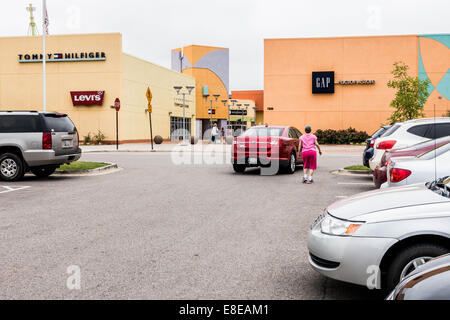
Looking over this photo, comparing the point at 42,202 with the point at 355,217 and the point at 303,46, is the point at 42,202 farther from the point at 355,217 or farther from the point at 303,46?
the point at 303,46

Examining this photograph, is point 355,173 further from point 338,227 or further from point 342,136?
point 342,136

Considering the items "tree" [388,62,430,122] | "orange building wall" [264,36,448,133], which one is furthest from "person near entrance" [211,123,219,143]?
"tree" [388,62,430,122]

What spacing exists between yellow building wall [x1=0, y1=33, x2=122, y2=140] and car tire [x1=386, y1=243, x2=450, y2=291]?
40405mm

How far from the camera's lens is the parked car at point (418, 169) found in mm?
6281

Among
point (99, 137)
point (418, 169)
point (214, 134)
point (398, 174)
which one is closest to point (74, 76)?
point (99, 137)

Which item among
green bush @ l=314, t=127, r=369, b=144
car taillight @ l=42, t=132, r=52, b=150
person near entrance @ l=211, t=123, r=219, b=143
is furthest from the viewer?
person near entrance @ l=211, t=123, r=219, b=143

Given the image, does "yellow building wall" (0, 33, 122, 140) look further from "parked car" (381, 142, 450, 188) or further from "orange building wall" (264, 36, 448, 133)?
"parked car" (381, 142, 450, 188)

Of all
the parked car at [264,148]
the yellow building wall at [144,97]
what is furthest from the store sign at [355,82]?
the parked car at [264,148]

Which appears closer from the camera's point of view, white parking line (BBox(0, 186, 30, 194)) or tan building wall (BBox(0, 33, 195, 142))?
white parking line (BBox(0, 186, 30, 194))

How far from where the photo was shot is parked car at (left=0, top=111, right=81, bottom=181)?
13867 millimetres

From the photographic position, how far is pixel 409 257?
3.90 m

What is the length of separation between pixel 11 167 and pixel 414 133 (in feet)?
37.2
